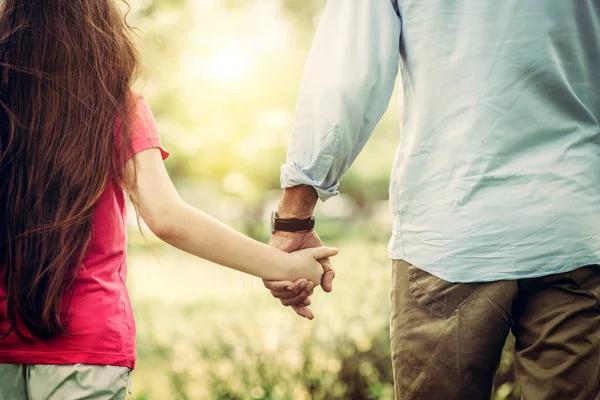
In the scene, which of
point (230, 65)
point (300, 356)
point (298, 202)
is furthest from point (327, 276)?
point (230, 65)

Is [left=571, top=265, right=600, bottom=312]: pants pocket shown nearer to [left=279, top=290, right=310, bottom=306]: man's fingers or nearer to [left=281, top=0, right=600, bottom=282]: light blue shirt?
[left=281, top=0, right=600, bottom=282]: light blue shirt

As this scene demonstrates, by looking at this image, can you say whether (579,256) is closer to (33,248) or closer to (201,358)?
(33,248)

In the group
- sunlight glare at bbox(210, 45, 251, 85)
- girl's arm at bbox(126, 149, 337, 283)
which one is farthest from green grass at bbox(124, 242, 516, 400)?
sunlight glare at bbox(210, 45, 251, 85)

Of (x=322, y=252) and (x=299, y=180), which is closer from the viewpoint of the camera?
(x=299, y=180)

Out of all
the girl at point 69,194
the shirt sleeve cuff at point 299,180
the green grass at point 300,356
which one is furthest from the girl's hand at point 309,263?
the green grass at point 300,356

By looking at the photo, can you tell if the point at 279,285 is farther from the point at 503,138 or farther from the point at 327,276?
the point at 503,138

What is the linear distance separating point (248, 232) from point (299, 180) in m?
8.61

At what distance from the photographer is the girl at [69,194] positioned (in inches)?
68.5

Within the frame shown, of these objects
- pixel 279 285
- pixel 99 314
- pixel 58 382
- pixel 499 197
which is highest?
pixel 499 197

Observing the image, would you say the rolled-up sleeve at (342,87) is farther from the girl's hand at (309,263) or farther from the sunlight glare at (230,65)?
the sunlight glare at (230,65)

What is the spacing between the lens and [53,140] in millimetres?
1789

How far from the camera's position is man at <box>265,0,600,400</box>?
5.90ft

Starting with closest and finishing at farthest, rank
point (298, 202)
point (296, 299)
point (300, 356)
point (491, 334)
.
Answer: point (491, 334) → point (298, 202) → point (296, 299) → point (300, 356)

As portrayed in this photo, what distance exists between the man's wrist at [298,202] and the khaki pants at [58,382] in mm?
726
